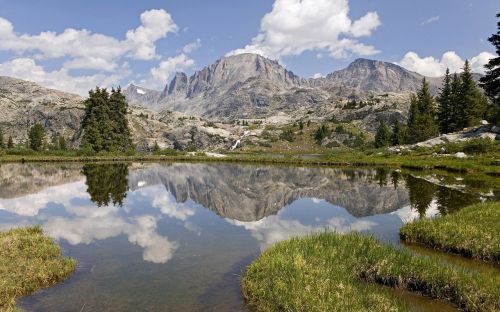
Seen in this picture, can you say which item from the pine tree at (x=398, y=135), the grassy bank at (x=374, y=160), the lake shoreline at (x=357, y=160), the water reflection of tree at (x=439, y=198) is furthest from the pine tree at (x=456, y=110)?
the water reflection of tree at (x=439, y=198)

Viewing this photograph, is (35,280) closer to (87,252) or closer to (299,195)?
(87,252)

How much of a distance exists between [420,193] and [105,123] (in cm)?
10640

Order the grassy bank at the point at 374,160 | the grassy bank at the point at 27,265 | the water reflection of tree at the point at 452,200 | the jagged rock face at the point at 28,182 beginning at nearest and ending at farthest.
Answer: the grassy bank at the point at 27,265, the water reflection of tree at the point at 452,200, the jagged rock face at the point at 28,182, the grassy bank at the point at 374,160

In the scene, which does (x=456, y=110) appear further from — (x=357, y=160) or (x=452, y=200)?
(x=452, y=200)

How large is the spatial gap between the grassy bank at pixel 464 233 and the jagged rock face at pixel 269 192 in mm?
11202

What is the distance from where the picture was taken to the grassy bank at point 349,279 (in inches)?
504

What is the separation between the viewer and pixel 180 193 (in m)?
50.4

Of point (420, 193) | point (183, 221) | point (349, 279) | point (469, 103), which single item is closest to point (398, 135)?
point (469, 103)

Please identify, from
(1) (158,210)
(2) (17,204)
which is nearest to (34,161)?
(2) (17,204)

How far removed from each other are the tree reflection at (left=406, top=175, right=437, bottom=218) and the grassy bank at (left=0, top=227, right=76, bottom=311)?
2712 centimetres

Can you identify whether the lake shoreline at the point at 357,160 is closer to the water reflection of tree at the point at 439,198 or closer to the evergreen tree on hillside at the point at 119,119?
the water reflection of tree at the point at 439,198

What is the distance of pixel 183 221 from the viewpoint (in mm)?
33281

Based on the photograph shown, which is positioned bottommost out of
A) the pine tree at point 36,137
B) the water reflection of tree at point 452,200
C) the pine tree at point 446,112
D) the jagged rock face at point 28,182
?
the jagged rock face at point 28,182

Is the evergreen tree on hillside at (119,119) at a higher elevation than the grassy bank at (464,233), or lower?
higher
